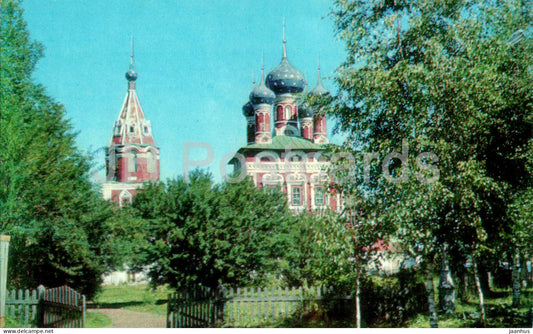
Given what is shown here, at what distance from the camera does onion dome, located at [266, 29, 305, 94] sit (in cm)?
3941

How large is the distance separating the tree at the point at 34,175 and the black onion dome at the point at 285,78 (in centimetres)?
2809

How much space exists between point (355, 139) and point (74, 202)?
23.5ft

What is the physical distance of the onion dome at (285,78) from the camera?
1551 inches

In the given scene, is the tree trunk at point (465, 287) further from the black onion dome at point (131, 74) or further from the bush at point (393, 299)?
the black onion dome at point (131, 74)

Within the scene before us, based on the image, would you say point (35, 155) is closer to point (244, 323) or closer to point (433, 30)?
point (244, 323)

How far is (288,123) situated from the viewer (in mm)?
43812

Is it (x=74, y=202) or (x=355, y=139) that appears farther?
(x=74, y=202)

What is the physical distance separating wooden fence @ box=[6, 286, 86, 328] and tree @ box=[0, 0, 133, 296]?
1.31 m

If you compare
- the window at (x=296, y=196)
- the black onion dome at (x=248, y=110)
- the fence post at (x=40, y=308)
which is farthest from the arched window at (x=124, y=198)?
the black onion dome at (x=248, y=110)

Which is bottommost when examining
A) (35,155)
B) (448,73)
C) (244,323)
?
(244,323)

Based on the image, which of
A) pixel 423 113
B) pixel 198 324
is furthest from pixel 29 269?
pixel 423 113

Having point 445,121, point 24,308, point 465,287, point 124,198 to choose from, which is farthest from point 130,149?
point 465,287

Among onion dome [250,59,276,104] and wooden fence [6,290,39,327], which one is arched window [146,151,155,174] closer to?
wooden fence [6,290,39,327]

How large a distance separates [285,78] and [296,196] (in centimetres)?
2077
